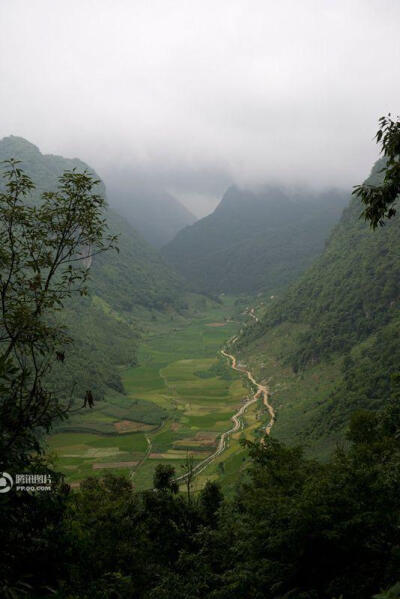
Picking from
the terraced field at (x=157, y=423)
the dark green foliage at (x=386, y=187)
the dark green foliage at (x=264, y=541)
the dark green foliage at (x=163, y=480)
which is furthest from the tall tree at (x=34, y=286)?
the terraced field at (x=157, y=423)

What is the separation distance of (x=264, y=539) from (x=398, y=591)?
31.1 ft

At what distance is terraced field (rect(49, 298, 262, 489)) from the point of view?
63.1 m

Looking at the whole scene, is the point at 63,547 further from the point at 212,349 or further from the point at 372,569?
the point at 212,349

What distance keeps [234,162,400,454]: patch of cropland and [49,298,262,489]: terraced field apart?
10.4 m

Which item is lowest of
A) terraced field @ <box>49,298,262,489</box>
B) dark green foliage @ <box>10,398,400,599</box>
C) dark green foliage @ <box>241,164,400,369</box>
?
dark green foliage @ <box>10,398,400,599</box>

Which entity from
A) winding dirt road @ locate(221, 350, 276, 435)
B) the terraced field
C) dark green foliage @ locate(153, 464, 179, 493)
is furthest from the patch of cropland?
dark green foliage @ locate(153, 464, 179, 493)

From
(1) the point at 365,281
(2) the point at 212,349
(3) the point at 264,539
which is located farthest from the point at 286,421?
(2) the point at 212,349

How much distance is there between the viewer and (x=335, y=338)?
320ft

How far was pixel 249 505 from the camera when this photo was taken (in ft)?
67.5

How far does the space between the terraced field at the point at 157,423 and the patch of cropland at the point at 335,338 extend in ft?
34.2

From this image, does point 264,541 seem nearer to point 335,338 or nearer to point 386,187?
point 386,187

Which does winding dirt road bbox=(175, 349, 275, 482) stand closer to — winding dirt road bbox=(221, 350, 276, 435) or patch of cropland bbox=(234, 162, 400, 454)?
winding dirt road bbox=(221, 350, 276, 435)

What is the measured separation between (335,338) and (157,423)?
46012mm

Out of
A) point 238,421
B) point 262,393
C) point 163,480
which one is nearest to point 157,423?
point 238,421
